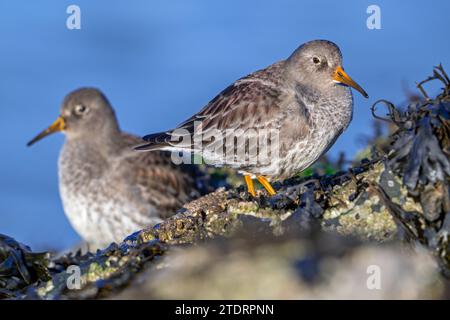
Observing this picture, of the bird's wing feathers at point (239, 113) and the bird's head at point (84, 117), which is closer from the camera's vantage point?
the bird's wing feathers at point (239, 113)

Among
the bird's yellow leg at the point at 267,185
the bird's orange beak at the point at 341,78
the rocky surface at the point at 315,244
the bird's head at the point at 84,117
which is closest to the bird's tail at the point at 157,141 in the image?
Answer: the bird's yellow leg at the point at 267,185

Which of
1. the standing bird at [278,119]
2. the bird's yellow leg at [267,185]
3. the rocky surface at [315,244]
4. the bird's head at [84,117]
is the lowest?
the rocky surface at [315,244]

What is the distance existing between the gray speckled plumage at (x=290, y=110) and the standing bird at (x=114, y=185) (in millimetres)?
2560

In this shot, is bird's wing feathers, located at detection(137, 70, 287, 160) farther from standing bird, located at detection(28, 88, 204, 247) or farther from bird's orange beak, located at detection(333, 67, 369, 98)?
standing bird, located at detection(28, 88, 204, 247)

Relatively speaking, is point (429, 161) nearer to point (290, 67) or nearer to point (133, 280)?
point (133, 280)

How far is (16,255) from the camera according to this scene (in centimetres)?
627

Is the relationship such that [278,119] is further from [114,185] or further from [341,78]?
[114,185]

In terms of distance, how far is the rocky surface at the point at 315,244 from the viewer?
4.20 meters

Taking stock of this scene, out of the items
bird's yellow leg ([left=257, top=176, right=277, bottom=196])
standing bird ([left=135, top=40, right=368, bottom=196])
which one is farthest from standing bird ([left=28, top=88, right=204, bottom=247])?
bird's yellow leg ([left=257, top=176, right=277, bottom=196])

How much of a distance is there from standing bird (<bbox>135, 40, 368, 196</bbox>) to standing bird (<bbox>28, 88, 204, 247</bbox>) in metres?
2.60

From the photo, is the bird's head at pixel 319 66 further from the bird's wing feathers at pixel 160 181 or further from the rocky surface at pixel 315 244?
the bird's wing feathers at pixel 160 181

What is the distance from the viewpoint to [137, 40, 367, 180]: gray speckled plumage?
24.7 feet

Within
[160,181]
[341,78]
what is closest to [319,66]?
[341,78]
